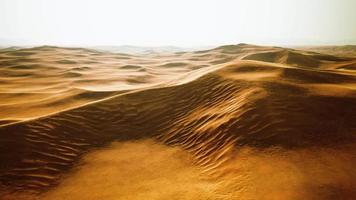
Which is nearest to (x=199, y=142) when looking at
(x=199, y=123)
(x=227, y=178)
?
(x=199, y=123)

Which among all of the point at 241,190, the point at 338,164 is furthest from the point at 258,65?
the point at 241,190

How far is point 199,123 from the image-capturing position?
6617mm

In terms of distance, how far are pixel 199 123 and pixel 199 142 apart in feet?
2.40

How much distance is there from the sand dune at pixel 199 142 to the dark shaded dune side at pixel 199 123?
22mm

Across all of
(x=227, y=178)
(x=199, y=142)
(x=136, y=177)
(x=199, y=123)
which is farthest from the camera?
(x=199, y=123)

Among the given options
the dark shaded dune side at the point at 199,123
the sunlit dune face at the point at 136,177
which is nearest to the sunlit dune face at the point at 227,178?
the sunlit dune face at the point at 136,177

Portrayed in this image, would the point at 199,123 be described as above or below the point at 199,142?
above

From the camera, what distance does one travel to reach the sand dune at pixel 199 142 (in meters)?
4.43

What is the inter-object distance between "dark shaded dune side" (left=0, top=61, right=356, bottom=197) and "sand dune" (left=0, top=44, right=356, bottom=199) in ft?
0.07

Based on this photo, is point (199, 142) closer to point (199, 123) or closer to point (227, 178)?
point (199, 123)

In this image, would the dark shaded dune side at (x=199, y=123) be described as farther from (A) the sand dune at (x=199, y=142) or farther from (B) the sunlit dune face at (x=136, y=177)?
(B) the sunlit dune face at (x=136, y=177)

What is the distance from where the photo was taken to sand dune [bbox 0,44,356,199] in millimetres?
4426

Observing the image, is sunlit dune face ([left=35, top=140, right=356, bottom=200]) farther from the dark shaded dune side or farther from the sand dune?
the dark shaded dune side

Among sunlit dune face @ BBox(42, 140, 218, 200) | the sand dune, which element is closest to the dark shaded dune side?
the sand dune
